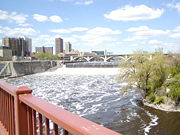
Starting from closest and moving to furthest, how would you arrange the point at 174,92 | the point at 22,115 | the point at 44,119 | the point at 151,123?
the point at 44,119 → the point at 22,115 → the point at 151,123 → the point at 174,92

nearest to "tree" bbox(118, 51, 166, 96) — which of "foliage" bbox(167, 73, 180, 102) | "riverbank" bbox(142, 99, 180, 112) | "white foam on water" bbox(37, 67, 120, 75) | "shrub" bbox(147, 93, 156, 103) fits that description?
"shrub" bbox(147, 93, 156, 103)

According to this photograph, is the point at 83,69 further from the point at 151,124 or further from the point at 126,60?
the point at 151,124

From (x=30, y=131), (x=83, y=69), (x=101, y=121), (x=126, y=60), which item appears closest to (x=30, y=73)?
(x=83, y=69)

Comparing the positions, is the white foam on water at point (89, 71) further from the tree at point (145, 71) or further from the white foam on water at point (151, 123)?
the white foam on water at point (151, 123)

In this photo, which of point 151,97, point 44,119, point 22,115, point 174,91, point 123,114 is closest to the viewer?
point 44,119

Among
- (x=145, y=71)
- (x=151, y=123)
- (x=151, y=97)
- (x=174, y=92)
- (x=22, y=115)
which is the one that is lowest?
(x=151, y=123)

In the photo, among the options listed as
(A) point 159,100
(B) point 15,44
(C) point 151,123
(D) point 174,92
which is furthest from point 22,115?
(B) point 15,44

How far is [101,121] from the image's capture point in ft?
52.8

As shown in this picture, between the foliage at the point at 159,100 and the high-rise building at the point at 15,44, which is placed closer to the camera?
the foliage at the point at 159,100

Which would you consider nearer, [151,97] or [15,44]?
[151,97]

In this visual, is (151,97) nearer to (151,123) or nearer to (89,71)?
(151,123)

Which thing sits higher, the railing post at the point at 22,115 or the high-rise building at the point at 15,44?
the high-rise building at the point at 15,44

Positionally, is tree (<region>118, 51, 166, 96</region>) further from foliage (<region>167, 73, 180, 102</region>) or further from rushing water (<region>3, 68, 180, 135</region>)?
rushing water (<region>3, 68, 180, 135</region>)

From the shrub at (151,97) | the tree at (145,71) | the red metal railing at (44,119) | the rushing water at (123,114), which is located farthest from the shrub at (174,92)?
the red metal railing at (44,119)
